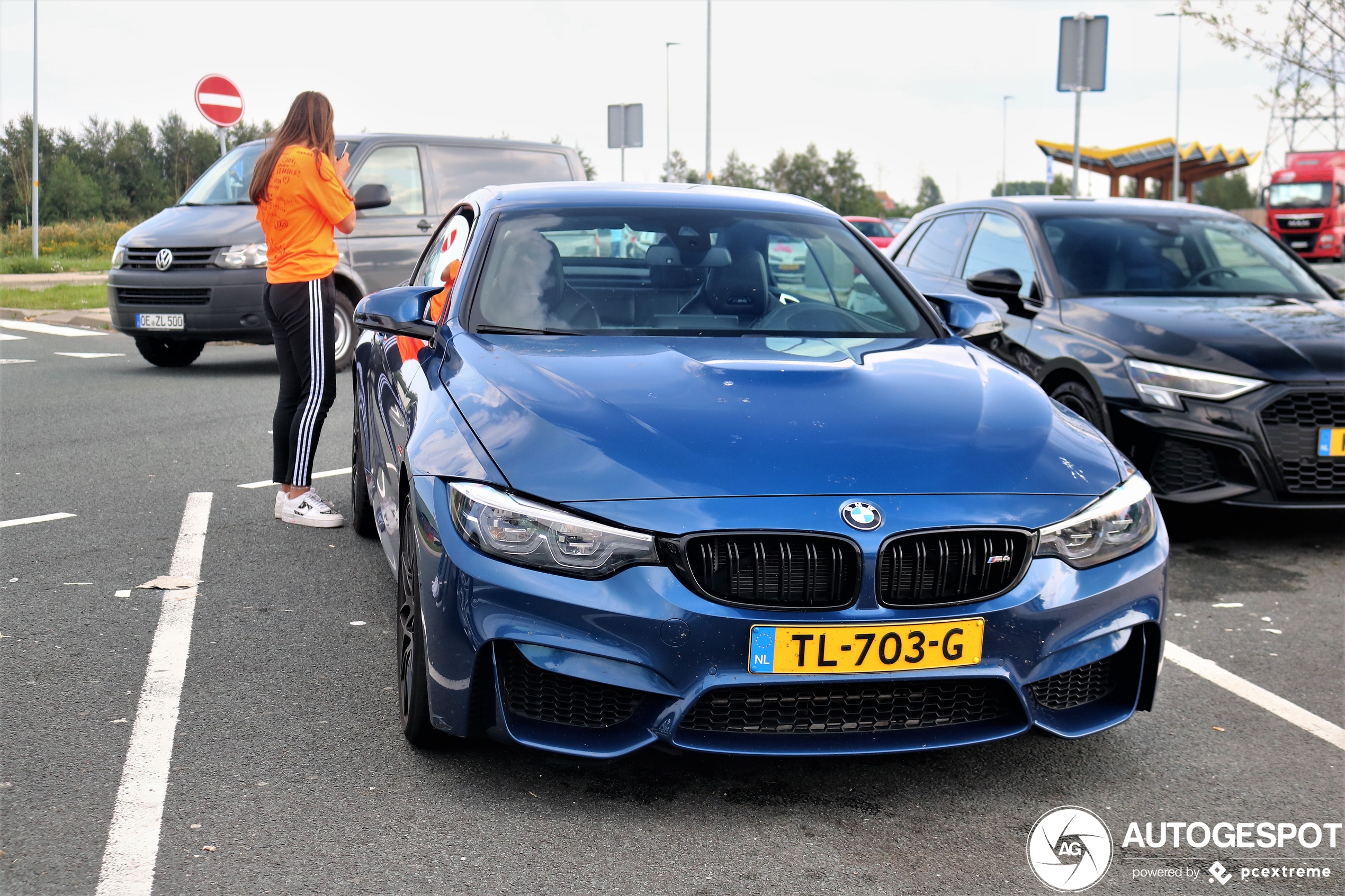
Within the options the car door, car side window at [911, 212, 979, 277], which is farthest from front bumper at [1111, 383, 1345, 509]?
the car door

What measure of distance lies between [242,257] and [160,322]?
3.02 ft

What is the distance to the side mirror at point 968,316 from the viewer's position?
4480mm

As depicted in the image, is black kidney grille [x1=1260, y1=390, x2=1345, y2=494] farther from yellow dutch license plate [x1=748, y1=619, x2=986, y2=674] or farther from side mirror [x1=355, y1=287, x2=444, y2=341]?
side mirror [x1=355, y1=287, x2=444, y2=341]

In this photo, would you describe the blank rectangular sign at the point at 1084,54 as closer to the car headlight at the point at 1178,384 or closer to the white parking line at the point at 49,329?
the car headlight at the point at 1178,384

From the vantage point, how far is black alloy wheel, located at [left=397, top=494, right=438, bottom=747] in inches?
128

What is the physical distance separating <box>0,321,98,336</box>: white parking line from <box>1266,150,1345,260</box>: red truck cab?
34284 mm

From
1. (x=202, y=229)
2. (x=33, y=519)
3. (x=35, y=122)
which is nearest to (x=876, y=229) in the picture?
(x=35, y=122)

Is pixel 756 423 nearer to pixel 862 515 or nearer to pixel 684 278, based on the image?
pixel 862 515

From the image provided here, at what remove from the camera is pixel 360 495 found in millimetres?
5566

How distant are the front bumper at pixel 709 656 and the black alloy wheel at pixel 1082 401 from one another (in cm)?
297

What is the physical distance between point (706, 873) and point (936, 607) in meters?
0.73

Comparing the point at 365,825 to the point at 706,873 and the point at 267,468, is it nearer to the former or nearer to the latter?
the point at 706,873

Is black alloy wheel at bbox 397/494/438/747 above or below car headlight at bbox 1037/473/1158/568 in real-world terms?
below

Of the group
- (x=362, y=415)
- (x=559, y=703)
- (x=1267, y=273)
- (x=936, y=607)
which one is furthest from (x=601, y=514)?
(x=1267, y=273)
